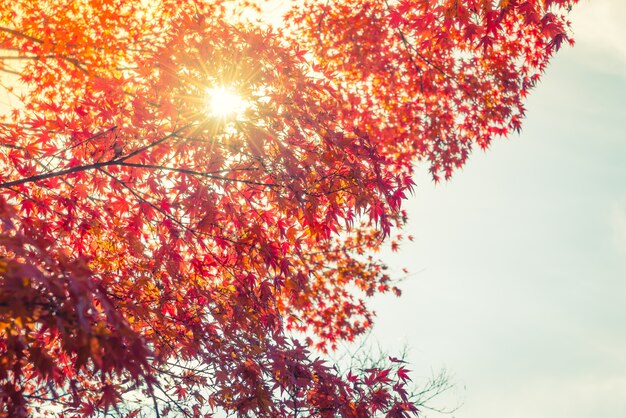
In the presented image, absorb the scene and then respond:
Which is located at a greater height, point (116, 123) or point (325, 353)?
point (325, 353)

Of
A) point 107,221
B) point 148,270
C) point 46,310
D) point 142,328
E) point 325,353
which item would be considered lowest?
point 46,310

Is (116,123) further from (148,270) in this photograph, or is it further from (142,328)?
(142,328)

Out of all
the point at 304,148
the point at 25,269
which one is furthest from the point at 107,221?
the point at 25,269

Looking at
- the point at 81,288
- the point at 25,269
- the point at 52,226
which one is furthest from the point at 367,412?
the point at 52,226

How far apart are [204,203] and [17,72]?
5.34m

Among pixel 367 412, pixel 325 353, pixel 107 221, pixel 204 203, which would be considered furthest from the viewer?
pixel 325 353

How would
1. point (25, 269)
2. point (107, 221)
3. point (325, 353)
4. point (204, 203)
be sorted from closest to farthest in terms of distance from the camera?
point (25, 269) < point (204, 203) < point (107, 221) < point (325, 353)

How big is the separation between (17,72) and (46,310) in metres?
7.09

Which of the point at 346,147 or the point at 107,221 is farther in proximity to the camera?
the point at 107,221

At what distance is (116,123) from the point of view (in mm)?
4812

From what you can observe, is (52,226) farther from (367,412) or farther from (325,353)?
(325,353)

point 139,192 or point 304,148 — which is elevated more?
point 304,148

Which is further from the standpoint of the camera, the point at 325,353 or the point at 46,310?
the point at 325,353

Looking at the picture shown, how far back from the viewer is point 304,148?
16.0 ft
